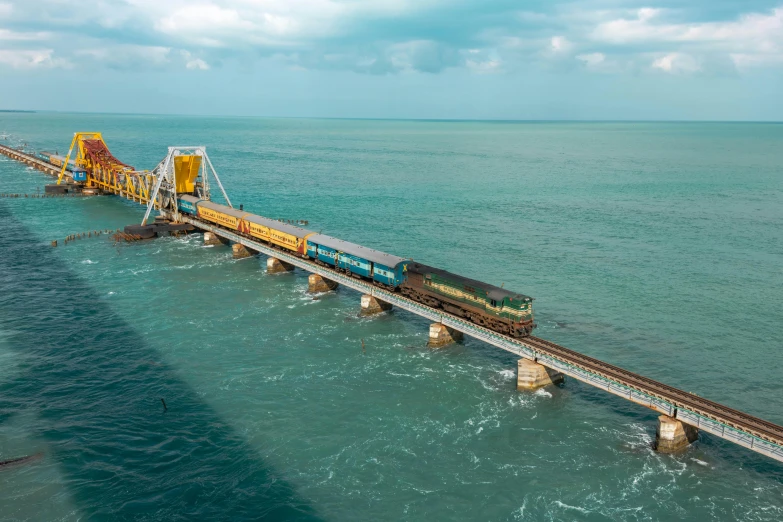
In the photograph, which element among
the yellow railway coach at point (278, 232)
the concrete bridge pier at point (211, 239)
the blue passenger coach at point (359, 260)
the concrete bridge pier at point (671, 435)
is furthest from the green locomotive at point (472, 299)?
the concrete bridge pier at point (211, 239)

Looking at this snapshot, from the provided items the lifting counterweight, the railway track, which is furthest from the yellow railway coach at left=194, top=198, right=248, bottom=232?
the railway track

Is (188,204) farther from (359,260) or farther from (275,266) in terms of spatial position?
(359,260)

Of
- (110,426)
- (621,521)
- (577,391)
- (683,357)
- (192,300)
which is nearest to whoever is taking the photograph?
(621,521)

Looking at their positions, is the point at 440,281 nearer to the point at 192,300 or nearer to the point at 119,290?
the point at 192,300

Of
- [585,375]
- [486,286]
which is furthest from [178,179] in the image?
[585,375]

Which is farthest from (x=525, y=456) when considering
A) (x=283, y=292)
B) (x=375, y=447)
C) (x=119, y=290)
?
(x=119, y=290)

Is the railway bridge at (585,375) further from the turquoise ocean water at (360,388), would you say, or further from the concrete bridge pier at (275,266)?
the turquoise ocean water at (360,388)

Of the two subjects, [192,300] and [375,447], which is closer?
[375,447]

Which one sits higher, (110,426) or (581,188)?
(581,188)
